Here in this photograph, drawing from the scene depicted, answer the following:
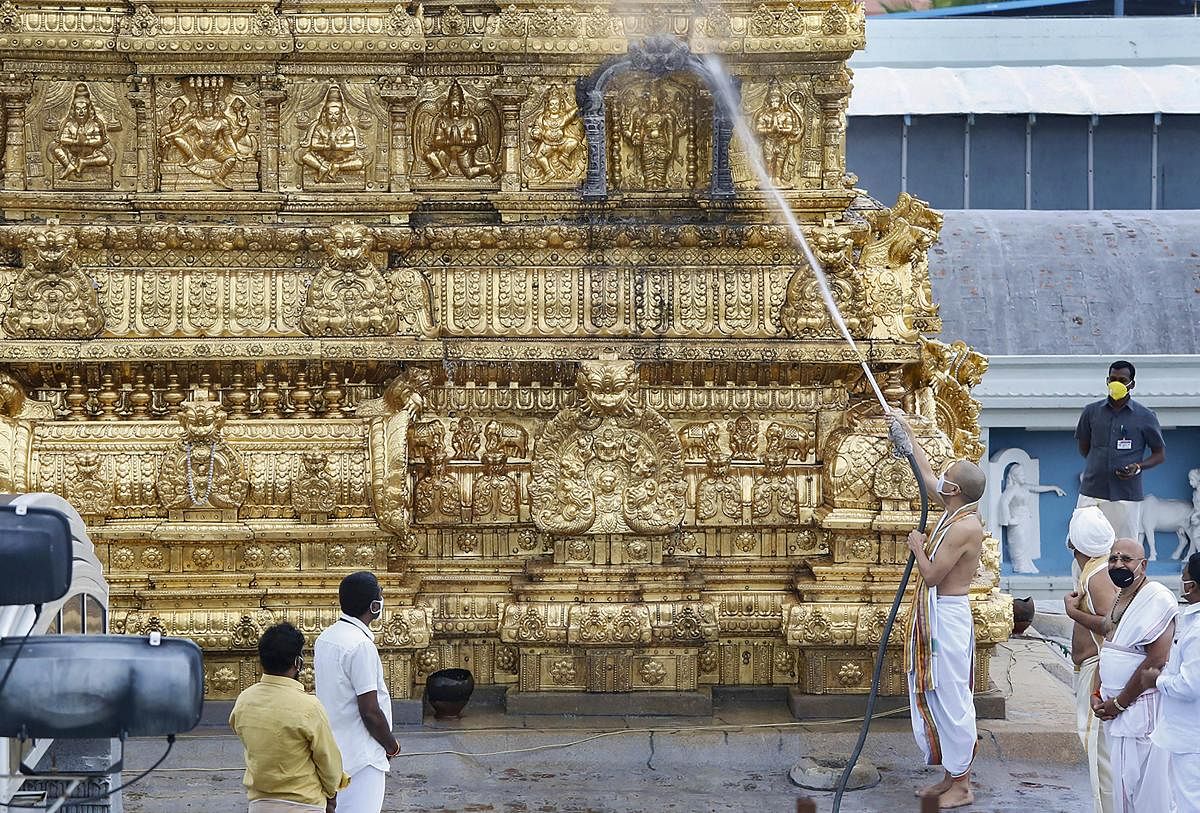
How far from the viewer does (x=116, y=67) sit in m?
10.7

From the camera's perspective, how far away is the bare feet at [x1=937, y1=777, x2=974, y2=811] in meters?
9.18

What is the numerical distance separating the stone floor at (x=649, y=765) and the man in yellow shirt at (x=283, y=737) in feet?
Result: 8.05

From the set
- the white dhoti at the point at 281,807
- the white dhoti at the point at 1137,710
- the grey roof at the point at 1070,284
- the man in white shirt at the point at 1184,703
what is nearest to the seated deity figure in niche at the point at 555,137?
the white dhoti at the point at 1137,710

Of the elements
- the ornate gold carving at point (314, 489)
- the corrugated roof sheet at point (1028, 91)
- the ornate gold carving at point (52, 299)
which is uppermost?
the corrugated roof sheet at point (1028, 91)

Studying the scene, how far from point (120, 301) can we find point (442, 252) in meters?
2.13

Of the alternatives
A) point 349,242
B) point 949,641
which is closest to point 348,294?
point 349,242

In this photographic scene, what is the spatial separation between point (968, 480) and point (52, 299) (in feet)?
19.3

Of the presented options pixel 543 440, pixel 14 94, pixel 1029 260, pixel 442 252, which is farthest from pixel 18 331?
pixel 1029 260

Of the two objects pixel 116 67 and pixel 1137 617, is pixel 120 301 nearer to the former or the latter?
pixel 116 67

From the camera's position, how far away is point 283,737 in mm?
6754

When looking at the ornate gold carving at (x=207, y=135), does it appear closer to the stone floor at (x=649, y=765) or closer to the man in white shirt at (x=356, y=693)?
the stone floor at (x=649, y=765)

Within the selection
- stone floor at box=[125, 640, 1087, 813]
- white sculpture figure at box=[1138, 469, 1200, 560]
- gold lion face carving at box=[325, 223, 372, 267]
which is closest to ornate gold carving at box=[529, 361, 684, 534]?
stone floor at box=[125, 640, 1087, 813]

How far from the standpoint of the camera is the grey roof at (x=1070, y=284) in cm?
1897

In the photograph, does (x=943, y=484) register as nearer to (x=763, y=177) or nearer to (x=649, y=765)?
(x=649, y=765)
